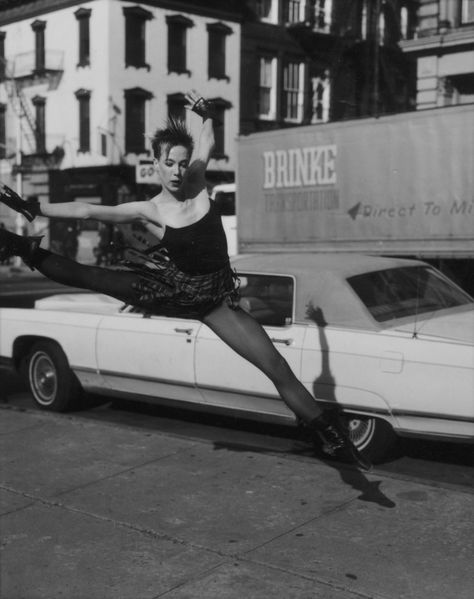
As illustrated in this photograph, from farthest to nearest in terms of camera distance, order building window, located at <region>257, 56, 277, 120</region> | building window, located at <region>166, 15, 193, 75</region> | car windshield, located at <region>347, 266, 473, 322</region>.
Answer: building window, located at <region>257, 56, 277, 120</region>, building window, located at <region>166, 15, 193, 75</region>, car windshield, located at <region>347, 266, 473, 322</region>

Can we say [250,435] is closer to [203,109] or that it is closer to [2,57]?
[203,109]

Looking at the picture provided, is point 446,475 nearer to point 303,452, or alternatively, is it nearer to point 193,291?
point 303,452

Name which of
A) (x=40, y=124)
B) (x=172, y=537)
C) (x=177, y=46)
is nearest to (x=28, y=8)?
(x=40, y=124)

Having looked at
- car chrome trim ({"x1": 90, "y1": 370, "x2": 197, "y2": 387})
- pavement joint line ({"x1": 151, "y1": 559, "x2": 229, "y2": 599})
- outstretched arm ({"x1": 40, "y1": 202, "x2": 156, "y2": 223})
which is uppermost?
outstretched arm ({"x1": 40, "y1": 202, "x2": 156, "y2": 223})

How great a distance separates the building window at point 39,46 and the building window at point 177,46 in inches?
180

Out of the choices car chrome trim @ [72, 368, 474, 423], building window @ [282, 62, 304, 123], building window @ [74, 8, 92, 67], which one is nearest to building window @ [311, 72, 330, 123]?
building window @ [282, 62, 304, 123]

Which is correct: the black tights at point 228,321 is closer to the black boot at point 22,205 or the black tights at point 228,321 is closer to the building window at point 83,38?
the black boot at point 22,205

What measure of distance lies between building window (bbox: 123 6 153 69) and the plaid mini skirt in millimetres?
28509

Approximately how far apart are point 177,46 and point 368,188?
22258mm

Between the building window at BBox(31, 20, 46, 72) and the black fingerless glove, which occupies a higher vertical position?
the building window at BBox(31, 20, 46, 72)

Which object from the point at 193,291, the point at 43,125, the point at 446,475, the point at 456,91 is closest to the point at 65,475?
the point at 193,291

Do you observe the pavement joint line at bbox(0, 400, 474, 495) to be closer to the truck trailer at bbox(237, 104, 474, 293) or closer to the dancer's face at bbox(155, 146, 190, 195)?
the dancer's face at bbox(155, 146, 190, 195)

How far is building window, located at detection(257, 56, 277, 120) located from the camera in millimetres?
34500

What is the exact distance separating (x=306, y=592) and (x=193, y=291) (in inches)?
55.0
